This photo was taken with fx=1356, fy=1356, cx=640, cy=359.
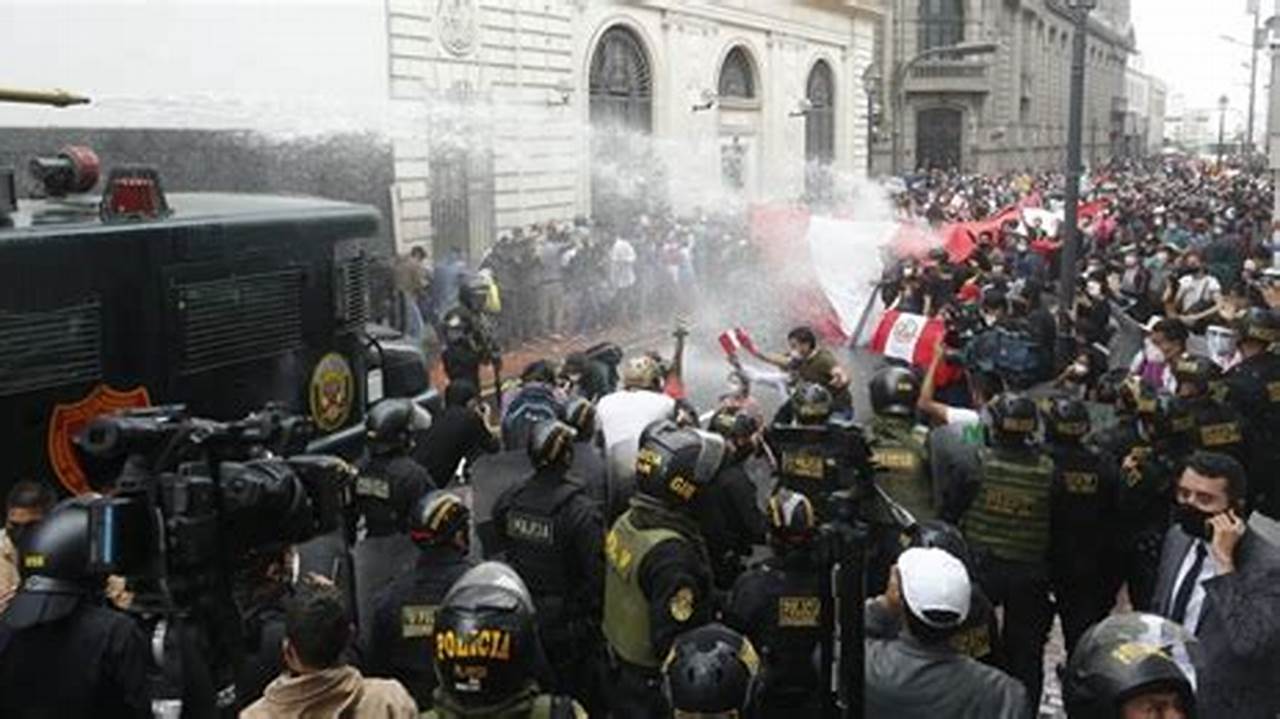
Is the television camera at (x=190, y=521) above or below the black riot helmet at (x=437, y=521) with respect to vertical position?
above

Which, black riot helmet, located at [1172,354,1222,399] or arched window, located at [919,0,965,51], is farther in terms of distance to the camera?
arched window, located at [919,0,965,51]

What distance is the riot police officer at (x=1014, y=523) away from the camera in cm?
582

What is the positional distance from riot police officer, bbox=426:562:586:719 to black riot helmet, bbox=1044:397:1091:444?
3193 millimetres

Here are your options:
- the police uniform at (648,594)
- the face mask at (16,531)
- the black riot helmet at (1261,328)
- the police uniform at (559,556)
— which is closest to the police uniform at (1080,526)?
the police uniform at (648,594)

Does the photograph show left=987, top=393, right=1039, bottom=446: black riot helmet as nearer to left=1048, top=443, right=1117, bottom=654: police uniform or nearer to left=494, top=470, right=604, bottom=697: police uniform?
left=1048, top=443, right=1117, bottom=654: police uniform

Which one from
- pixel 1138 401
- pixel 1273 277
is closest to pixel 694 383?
pixel 1273 277

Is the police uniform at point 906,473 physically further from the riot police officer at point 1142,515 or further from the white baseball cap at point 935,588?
the white baseball cap at point 935,588

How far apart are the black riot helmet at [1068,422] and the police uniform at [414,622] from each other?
2.75 meters

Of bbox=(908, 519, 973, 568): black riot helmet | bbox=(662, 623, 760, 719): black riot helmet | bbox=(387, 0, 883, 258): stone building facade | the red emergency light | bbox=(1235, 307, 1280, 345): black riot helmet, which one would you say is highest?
bbox=(387, 0, 883, 258): stone building facade

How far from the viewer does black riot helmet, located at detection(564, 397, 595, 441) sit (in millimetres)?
6590

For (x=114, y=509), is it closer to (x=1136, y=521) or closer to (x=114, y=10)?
(x=1136, y=521)

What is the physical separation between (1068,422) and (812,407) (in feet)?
3.69

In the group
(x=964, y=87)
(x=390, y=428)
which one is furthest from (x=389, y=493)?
(x=964, y=87)

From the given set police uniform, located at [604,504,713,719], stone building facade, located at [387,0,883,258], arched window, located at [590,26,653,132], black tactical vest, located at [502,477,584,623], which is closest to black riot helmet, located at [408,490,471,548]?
black tactical vest, located at [502,477,584,623]
